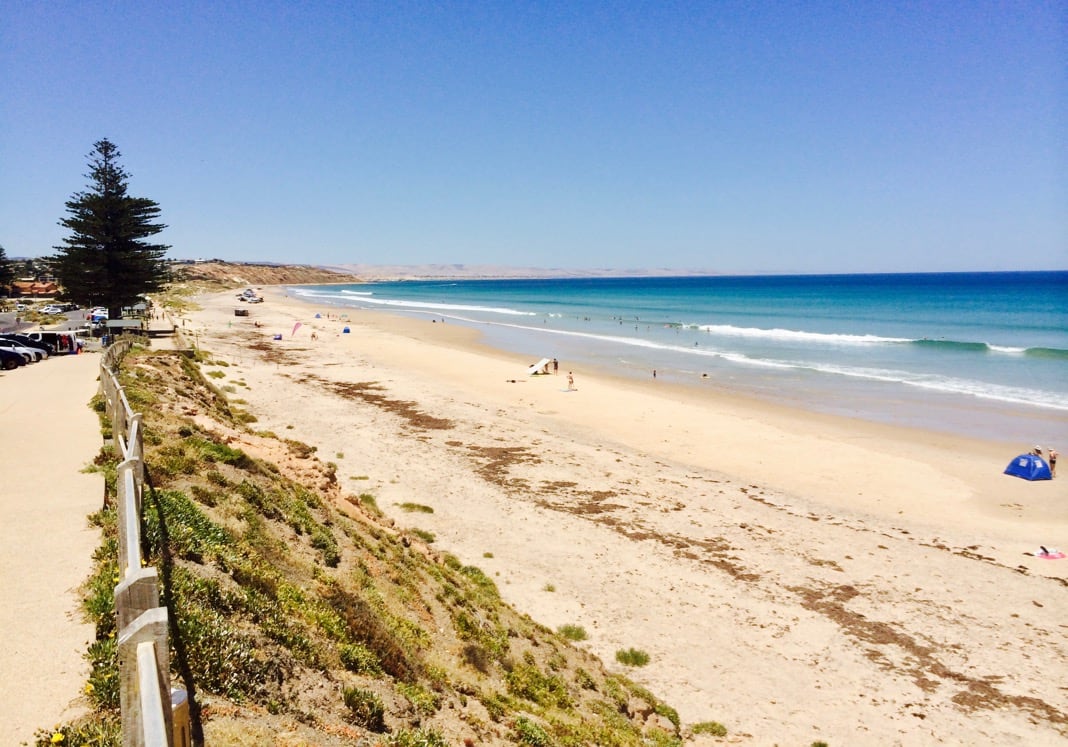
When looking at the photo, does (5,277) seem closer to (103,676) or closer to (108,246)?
(108,246)

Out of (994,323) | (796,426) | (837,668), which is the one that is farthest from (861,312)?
A: (837,668)

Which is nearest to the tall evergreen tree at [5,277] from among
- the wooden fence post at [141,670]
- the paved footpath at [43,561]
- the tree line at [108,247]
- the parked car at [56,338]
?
the tree line at [108,247]

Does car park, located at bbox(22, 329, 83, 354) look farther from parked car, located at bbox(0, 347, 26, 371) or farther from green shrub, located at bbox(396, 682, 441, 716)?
green shrub, located at bbox(396, 682, 441, 716)

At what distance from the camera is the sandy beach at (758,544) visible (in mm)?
10148

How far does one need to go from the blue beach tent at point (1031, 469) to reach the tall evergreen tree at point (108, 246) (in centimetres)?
4493

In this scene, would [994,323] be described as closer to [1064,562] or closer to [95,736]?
[1064,562]

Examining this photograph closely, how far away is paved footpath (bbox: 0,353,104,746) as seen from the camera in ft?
14.3

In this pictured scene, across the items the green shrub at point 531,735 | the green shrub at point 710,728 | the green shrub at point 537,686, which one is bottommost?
the green shrub at point 710,728

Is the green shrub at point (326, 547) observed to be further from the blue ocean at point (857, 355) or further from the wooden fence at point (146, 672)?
the blue ocean at point (857, 355)

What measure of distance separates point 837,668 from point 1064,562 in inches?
300

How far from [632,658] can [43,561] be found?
333 inches

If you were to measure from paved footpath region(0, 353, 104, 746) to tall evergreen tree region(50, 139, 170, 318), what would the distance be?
29.6 m

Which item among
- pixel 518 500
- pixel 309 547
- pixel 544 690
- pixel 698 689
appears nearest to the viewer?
pixel 544 690

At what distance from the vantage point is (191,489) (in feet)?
29.8
